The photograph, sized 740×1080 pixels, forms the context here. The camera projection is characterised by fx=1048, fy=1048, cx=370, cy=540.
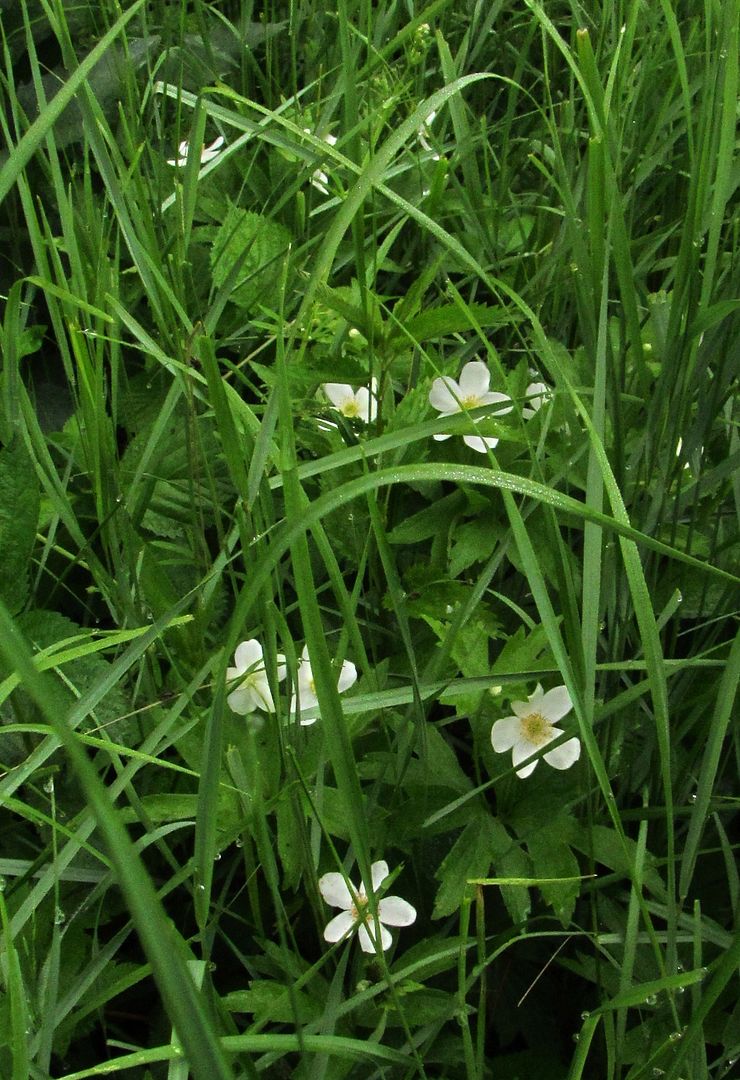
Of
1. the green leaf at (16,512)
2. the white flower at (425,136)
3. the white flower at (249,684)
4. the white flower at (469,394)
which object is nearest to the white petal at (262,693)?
the white flower at (249,684)

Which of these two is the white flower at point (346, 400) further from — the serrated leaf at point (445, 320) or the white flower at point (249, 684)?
the white flower at point (249, 684)

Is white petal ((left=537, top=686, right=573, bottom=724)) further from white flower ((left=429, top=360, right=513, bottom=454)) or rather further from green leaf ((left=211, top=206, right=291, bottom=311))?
green leaf ((left=211, top=206, right=291, bottom=311))

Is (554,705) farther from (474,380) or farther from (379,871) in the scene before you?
(474,380)

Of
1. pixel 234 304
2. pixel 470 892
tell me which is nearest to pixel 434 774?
pixel 470 892

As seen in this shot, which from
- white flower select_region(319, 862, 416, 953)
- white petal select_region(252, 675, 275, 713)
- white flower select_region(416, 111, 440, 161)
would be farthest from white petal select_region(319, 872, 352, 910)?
white flower select_region(416, 111, 440, 161)

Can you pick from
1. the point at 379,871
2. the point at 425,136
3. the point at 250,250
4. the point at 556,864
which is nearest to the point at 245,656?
the point at 379,871

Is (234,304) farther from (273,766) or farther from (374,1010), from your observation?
(374,1010)
